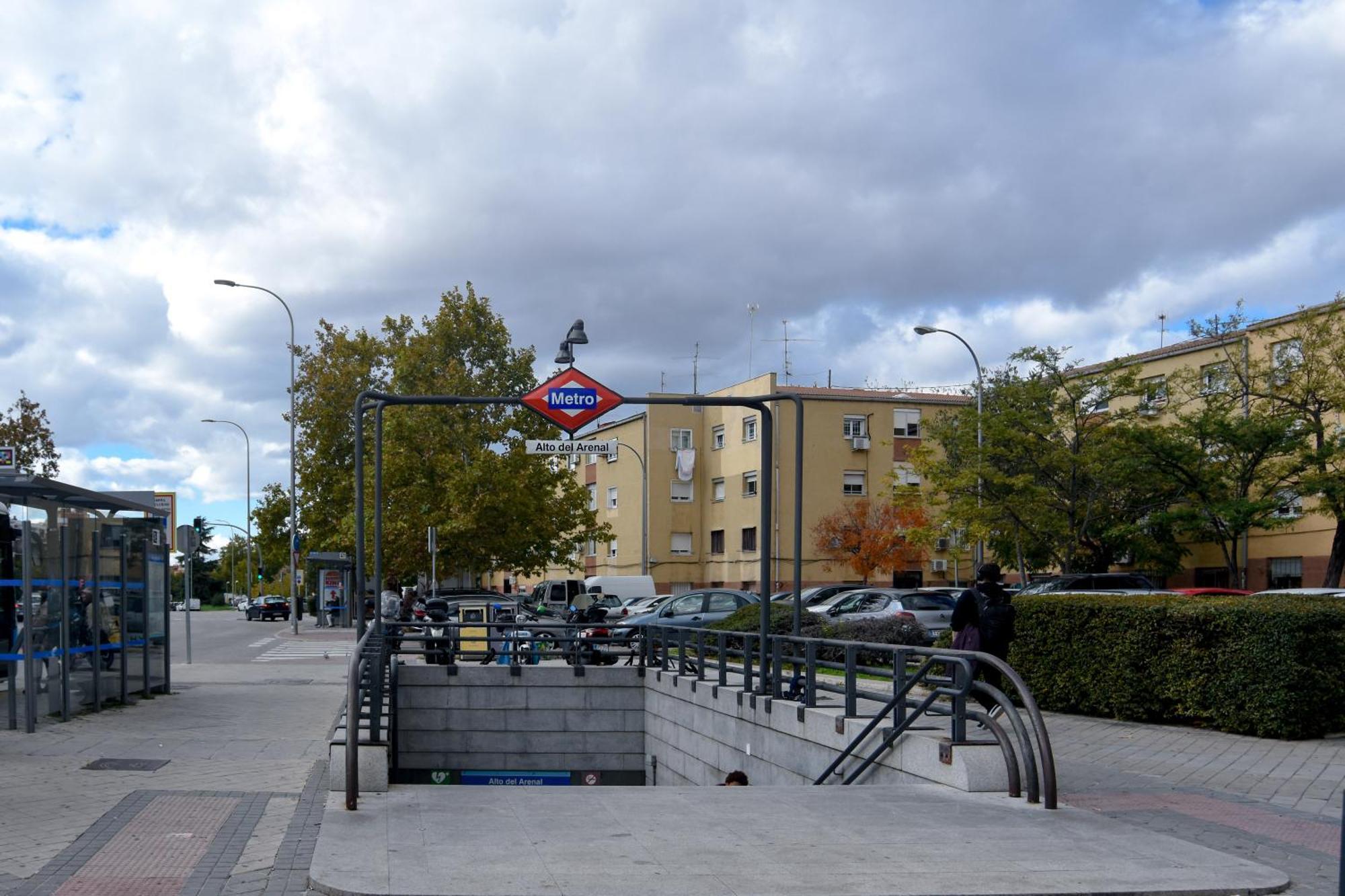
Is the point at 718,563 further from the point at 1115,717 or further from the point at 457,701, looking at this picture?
the point at 1115,717

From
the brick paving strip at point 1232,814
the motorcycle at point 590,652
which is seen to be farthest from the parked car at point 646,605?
the brick paving strip at point 1232,814

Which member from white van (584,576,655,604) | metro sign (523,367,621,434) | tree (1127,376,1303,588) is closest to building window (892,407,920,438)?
white van (584,576,655,604)

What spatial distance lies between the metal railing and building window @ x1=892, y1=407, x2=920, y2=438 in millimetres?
38271

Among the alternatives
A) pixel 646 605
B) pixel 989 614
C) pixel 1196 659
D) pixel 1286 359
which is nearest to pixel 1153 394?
pixel 1286 359

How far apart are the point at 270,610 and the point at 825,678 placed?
54322 mm

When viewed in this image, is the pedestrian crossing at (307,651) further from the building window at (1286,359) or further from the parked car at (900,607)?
the building window at (1286,359)

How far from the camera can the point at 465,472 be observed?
41.2 m

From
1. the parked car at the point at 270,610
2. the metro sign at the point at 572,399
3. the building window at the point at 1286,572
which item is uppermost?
the metro sign at the point at 572,399

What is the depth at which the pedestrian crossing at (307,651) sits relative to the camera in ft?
103

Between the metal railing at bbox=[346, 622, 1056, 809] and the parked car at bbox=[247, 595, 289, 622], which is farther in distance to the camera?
the parked car at bbox=[247, 595, 289, 622]

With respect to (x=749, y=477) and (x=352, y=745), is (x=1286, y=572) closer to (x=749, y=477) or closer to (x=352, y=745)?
(x=749, y=477)

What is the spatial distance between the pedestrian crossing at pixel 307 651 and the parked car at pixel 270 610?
28963mm

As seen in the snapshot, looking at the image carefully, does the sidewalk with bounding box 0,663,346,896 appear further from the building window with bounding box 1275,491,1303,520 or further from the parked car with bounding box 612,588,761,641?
the building window with bounding box 1275,491,1303,520

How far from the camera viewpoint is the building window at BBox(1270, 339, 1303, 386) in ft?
106
